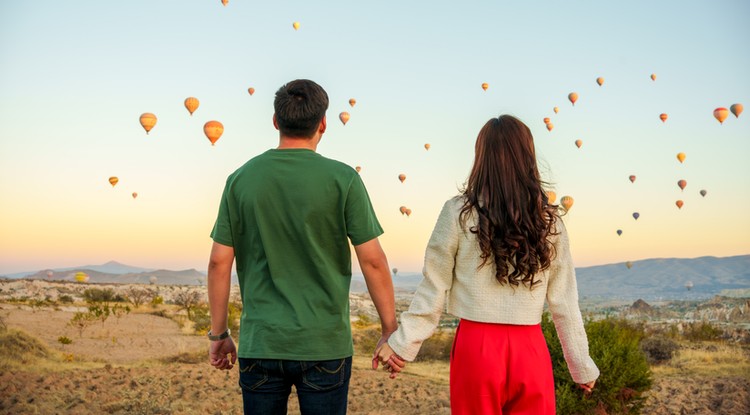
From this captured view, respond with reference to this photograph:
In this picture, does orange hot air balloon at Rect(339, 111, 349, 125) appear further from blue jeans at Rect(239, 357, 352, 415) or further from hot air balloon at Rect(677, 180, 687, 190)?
blue jeans at Rect(239, 357, 352, 415)

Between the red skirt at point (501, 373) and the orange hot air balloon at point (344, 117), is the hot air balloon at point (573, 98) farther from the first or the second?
the red skirt at point (501, 373)

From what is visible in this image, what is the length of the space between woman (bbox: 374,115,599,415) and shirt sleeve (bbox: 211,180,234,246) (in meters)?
0.94

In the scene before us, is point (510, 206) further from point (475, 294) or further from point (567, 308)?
point (567, 308)

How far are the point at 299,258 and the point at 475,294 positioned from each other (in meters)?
0.85

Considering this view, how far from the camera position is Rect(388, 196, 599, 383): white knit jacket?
3.28m

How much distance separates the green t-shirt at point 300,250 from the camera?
3.02 meters

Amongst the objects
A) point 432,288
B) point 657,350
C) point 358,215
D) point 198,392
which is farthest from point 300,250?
point 657,350

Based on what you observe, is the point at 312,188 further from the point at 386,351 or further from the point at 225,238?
the point at 386,351

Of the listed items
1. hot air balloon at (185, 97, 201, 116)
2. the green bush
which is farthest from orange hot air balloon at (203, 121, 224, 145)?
the green bush

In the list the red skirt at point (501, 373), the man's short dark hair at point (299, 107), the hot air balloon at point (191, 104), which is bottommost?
the red skirt at point (501, 373)

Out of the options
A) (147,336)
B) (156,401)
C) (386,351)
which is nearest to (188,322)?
(147,336)

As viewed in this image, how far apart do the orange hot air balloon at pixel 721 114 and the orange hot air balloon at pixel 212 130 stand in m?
24.0

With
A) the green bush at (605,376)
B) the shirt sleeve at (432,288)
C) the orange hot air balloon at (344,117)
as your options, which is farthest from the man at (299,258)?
the orange hot air balloon at (344,117)

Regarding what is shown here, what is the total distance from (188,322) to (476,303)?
22.4 metres
